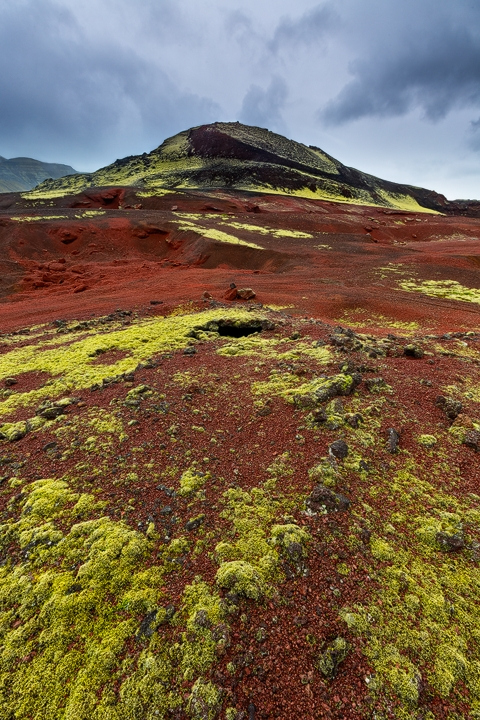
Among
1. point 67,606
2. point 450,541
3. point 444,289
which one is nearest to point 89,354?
point 67,606

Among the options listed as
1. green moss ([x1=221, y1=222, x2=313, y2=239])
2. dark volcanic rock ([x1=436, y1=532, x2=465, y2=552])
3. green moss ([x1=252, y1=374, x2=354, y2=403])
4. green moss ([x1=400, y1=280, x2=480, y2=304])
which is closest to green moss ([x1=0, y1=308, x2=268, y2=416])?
green moss ([x1=252, y1=374, x2=354, y2=403])

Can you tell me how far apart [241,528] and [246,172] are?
8845 cm

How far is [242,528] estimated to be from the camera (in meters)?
4.27

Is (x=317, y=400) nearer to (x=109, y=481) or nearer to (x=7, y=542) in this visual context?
(x=109, y=481)

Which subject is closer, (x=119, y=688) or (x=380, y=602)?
(x=119, y=688)

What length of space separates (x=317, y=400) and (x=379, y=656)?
13.5 ft

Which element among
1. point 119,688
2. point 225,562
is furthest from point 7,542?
point 225,562

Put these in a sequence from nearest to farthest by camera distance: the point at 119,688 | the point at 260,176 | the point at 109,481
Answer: the point at 119,688, the point at 109,481, the point at 260,176

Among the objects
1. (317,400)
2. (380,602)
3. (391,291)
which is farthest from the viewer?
(391,291)

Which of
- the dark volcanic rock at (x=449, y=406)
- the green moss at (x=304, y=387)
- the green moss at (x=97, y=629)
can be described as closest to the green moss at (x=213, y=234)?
the green moss at (x=304, y=387)

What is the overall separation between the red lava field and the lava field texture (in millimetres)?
22

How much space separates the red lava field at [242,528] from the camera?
2.94 meters

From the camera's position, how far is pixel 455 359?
9094mm

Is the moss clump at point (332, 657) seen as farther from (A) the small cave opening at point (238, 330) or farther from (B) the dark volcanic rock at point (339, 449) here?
(A) the small cave opening at point (238, 330)
